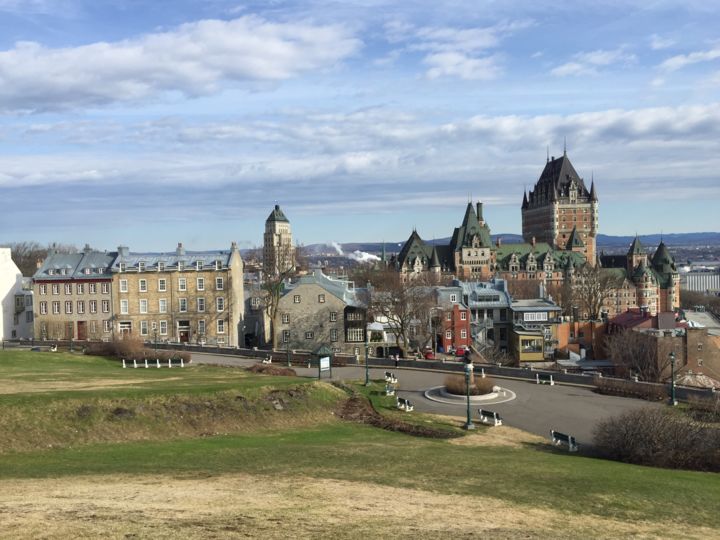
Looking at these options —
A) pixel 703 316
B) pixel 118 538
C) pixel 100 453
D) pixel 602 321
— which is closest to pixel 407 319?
pixel 602 321

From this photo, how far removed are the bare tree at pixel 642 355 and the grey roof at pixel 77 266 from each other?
49074 millimetres

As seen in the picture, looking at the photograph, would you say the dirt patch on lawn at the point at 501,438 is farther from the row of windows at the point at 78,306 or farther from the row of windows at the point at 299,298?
the row of windows at the point at 78,306

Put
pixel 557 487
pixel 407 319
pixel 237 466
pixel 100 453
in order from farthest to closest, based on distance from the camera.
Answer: pixel 407 319 < pixel 100 453 < pixel 237 466 < pixel 557 487

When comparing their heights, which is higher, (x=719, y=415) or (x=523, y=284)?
(x=523, y=284)

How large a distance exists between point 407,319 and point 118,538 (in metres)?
55.3

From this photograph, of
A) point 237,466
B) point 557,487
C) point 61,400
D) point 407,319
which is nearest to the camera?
point 557,487

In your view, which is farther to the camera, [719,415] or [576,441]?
[719,415]

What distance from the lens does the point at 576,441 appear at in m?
30.9

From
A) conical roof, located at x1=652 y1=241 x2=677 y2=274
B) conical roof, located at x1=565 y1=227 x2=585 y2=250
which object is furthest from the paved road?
conical roof, located at x1=565 y1=227 x2=585 y2=250

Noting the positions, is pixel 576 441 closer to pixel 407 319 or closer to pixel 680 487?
pixel 680 487

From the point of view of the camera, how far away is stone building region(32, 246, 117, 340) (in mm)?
70562

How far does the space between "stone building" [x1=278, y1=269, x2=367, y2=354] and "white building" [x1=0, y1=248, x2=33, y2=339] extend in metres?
27.6

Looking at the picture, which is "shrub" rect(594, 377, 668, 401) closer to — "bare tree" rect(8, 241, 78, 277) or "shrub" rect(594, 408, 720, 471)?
"shrub" rect(594, 408, 720, 471)

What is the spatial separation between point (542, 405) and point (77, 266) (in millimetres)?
51979
